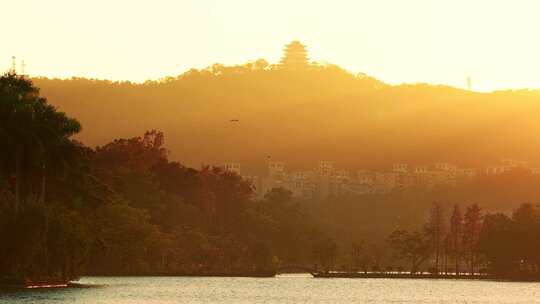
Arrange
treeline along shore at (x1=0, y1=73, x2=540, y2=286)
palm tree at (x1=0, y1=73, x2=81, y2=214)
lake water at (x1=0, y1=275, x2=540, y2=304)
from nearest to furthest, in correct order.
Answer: lake water at (x1=0, y1=275, x2=540, y2=304) → treeline along shore at (x1=0, y1=73, x2=540, y2=286) → palm tree at (x1=0, y1=73, x2=81, y2=214)

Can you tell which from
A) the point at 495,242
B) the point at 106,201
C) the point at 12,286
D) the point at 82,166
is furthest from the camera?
the point at 495,242

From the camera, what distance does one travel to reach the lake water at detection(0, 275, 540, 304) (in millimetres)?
95875

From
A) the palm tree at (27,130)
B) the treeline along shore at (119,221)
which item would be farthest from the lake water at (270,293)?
the palm tree at (27,130)

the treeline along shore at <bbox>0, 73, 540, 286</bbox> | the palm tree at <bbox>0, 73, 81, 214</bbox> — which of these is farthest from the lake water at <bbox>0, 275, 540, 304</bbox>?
the palm tree at <bbox>0, 73, 81, 214</bbox>

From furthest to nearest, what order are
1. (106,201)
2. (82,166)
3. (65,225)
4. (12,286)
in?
(106,201) → (82,166) → (65,225) → (12,286)

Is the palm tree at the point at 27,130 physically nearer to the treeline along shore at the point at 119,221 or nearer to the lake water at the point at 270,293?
the treeline along shore at the point at 119,221

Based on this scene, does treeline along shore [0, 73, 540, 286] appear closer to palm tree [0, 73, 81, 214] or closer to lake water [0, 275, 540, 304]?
palm tree [0, 73, 81, 214]

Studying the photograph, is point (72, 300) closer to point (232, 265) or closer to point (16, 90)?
point (16, 90)

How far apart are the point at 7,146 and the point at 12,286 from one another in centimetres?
1460

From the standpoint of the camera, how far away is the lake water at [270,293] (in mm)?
95875

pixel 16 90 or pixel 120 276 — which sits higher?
pixel 16 90

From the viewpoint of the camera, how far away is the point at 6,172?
378 ft

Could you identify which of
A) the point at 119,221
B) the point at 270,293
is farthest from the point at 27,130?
the point at 119,221

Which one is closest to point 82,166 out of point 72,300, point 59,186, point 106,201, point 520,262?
point 59,186
